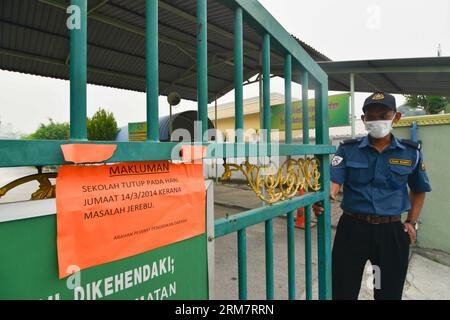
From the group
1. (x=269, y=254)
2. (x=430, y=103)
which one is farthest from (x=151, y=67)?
(x=430, y=103)

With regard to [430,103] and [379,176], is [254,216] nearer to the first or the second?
[379,176]

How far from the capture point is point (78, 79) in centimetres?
58

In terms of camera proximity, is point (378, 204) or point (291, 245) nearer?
point (291, 245)

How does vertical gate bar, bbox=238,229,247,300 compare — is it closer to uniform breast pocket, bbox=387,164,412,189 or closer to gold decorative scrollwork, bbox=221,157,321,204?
gold decorative scrollwork, bbox=221,157,321,204

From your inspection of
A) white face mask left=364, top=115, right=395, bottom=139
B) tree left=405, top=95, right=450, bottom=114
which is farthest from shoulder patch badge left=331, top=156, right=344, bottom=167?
tree left=405, top=95, right=450, bottom=114

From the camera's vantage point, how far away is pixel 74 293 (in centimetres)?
56

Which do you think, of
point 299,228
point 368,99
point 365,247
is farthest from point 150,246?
point 299,228

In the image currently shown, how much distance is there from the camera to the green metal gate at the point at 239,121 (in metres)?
0.57

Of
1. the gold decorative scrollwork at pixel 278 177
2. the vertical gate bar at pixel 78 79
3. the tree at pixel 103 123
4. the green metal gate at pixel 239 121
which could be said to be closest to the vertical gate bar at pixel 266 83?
the green metal gate at pixel 239 121

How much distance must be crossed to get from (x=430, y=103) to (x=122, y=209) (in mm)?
15419

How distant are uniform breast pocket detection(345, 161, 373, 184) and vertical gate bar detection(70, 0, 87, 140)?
1.94 meters

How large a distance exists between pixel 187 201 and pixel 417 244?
13.0 feet

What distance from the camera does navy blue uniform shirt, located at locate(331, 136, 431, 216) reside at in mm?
1962
